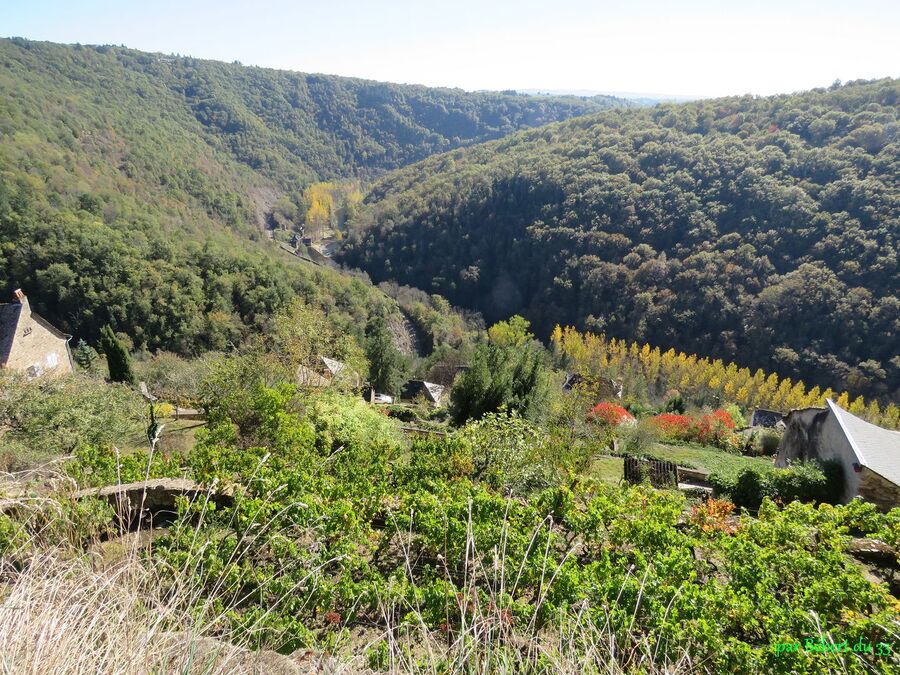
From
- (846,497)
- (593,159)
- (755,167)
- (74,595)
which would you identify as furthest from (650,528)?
(593,159)

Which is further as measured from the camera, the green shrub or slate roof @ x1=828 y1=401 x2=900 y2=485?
the green shrub

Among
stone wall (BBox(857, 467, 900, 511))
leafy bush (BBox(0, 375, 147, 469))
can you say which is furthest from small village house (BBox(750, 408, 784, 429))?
leafy bush (BBox(0, 375, 147, 469))

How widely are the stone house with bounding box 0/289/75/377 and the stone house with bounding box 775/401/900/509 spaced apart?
28.2 m

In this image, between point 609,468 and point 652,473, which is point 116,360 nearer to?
point 609,468

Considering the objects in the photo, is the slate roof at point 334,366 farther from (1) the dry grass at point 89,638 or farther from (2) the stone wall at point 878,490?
(1) the dry grass at point 89,638

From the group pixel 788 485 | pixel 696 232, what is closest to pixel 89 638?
pixel 788 485

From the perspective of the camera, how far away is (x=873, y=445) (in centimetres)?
1238

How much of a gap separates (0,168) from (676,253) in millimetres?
85052

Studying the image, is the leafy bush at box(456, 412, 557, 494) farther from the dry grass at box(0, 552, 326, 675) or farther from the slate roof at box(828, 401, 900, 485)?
the slate roof at box(828, 401, 900, 485)

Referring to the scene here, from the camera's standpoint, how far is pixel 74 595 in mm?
2133

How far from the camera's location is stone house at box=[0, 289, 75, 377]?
2138 centimetres

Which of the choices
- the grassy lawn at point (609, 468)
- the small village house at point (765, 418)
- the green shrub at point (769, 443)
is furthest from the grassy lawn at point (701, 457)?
the small village house at point (765, 418)

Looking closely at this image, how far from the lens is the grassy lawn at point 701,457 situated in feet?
61.8

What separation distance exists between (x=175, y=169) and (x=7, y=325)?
80.7m
